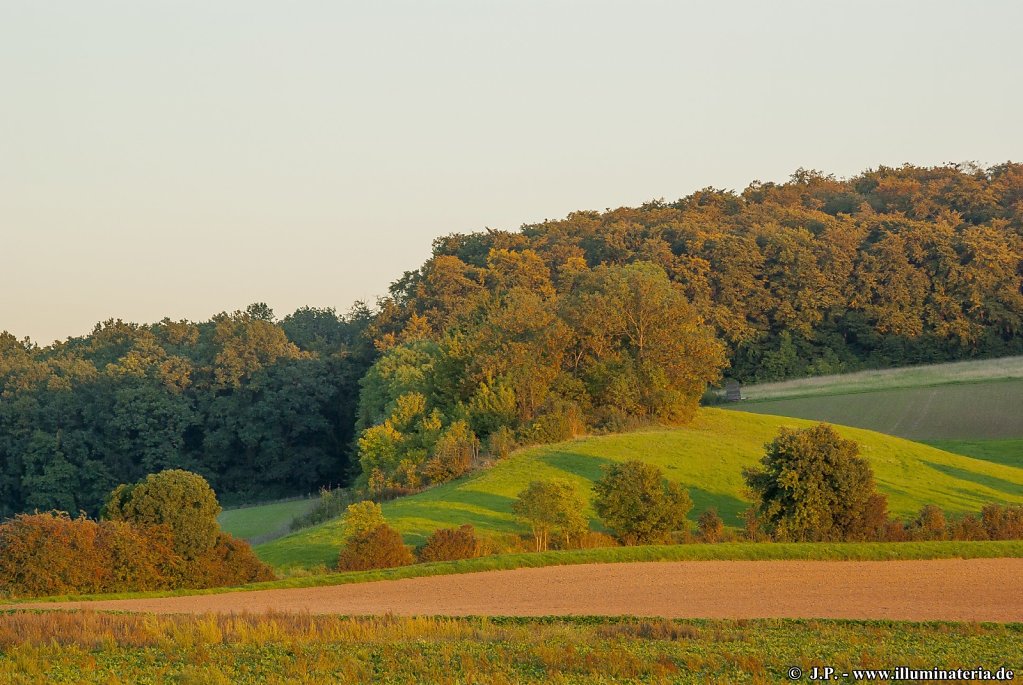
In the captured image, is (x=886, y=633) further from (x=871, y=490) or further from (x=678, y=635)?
(x=871, y=490)

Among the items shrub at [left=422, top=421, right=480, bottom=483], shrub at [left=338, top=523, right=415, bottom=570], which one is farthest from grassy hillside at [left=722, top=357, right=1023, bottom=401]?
shrub at [left=338, top=523, right=415, bottom=570]

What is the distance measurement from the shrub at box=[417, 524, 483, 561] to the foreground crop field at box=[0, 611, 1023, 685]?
11538mm

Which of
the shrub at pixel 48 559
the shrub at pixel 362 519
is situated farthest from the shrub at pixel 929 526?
the shrub at pixel 48 559

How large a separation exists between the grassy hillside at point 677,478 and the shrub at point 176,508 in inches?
160

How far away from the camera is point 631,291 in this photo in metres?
59.8

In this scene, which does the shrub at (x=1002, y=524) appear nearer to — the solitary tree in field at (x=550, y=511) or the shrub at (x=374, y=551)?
the solitary tree in field at (x=550, y=511)

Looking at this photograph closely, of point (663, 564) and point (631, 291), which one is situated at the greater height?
point (631, 291)

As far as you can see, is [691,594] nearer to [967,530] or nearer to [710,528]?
[710,528]

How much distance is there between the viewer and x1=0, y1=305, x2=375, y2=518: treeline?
292 ft

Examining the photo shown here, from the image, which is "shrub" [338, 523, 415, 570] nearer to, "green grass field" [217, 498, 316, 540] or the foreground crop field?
the foreground crop field

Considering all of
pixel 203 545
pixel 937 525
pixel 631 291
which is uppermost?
pixel 631 291

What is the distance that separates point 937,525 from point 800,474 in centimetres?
424

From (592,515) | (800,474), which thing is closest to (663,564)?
(800,474)

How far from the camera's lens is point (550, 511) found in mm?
35938
